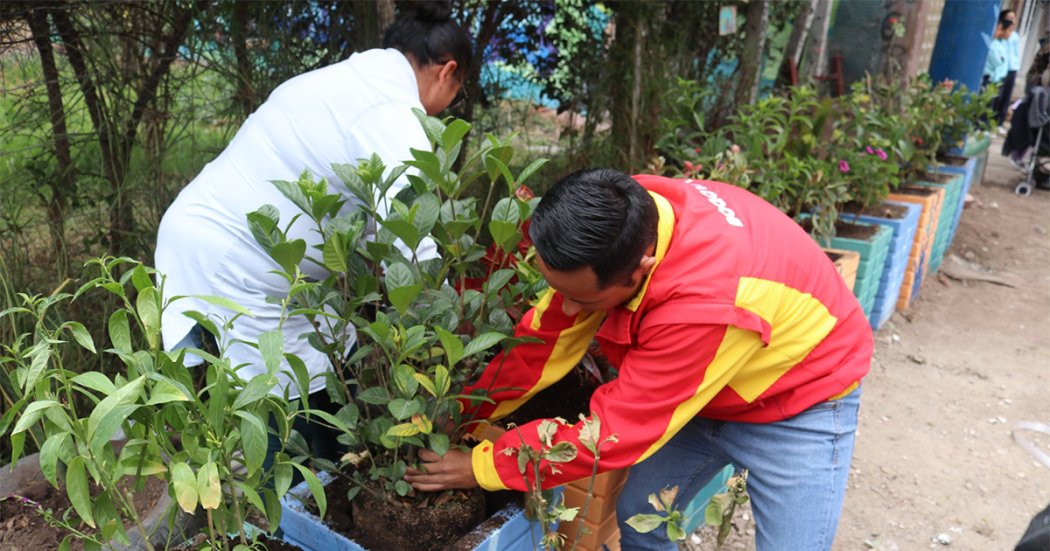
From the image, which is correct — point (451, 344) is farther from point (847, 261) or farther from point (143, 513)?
point (847, 261)

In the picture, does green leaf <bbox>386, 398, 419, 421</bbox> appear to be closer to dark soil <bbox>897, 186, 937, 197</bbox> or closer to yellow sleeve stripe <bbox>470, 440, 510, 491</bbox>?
yellow sleeve stripe <bbox>470, 440, 510, 491</bbox>

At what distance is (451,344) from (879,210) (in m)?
3.67

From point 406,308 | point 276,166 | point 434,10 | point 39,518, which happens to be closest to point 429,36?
point 434,10

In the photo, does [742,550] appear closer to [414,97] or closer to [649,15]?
[414,97]

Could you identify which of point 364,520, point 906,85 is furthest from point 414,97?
point 906,85

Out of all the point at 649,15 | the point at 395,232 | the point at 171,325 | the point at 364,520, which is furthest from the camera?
the point at 649,15

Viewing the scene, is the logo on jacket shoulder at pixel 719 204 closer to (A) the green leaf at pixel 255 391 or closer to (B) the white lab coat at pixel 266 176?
(B) the white lab coat at pixel 266 176

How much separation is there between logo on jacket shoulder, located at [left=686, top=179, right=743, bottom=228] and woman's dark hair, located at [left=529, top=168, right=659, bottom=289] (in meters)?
0.20

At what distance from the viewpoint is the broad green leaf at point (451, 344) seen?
1244 millimetres

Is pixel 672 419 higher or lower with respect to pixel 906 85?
lower

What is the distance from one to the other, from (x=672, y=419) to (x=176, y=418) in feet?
2.69

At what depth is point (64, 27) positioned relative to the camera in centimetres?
230

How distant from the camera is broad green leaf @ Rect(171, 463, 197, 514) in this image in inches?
36.8

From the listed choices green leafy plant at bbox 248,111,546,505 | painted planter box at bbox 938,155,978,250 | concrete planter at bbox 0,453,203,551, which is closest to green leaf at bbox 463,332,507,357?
green leafy plant at bbox 248,111,546,505
